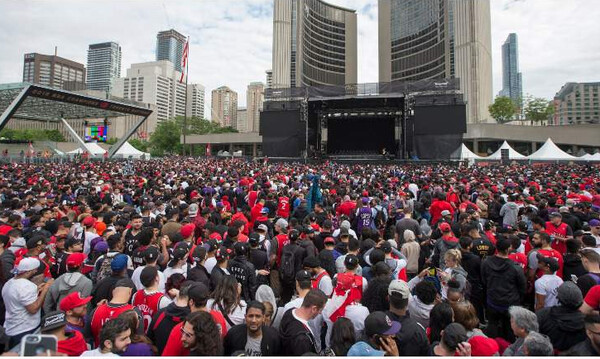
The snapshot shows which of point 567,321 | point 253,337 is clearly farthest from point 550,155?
point 253,337

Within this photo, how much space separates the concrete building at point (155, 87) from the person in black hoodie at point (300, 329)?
15754 centimetres

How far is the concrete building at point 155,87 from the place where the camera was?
145750 mm

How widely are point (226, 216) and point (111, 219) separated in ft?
7.21

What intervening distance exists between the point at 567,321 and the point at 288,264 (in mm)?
3277

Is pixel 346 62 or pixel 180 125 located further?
pixel 346 62

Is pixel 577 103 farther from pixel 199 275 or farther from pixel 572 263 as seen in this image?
pixel 199 275

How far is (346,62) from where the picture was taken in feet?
269

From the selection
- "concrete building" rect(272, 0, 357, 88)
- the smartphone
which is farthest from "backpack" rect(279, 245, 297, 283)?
"concrete building" rect(272, 0, 357, 88)

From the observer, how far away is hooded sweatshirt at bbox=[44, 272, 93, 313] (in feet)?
11.1

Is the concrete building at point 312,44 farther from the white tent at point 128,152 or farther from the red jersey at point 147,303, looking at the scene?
the red jersey at point 147,303

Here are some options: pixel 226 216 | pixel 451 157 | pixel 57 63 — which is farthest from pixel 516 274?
pixel 57 63

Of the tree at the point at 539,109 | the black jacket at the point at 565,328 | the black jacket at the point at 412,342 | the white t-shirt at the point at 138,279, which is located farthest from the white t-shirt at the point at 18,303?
the tree at the point at 539,109

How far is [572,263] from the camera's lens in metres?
4.32

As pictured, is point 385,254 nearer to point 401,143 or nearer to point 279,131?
point 279,131
